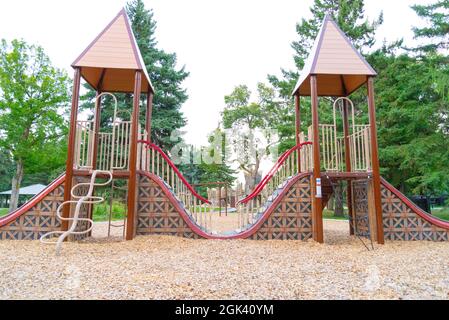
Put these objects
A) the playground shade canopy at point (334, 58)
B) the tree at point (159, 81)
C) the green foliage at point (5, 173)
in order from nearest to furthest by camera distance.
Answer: the playground shade canopy at point (334, 58), the tree at point (159, 81), the green foliage at point (5, 173)

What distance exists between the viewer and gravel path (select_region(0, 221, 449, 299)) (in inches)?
119

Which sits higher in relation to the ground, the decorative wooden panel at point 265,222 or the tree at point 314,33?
the tree at point 314,33

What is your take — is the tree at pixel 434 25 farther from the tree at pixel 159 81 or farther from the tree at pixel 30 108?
the tree at pixel 30 108

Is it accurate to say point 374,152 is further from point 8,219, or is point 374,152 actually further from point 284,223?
point 8,219

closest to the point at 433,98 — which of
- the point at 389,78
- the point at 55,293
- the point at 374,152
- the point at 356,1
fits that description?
the point at 389,78

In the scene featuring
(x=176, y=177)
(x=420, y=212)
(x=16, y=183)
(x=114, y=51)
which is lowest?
(x=420, y=212)

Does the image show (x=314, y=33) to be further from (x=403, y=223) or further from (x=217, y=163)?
(x=217, y=163)

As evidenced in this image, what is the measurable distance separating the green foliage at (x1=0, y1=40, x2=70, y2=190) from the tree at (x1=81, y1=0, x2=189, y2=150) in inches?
77.4

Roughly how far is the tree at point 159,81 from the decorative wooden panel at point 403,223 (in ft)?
44.8

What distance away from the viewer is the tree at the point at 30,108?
50.1 feet

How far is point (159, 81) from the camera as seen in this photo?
18.2 meters

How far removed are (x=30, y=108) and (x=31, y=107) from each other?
10cm

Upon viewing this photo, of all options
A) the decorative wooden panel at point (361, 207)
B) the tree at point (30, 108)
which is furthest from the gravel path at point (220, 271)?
the tree at point (30, 108)

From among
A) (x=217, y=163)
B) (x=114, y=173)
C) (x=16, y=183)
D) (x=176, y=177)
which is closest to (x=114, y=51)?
(x=114, y=173)
